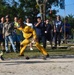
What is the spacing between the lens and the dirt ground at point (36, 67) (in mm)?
10828

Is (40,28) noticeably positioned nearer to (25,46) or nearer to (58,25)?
(58,25)

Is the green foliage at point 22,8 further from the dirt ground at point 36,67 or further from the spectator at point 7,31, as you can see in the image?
the dirt ground at point 36,67

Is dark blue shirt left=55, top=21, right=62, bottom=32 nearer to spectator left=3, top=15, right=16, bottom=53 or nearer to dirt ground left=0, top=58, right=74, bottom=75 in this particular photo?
spectator left=3, top=15, right=16, bottom=53

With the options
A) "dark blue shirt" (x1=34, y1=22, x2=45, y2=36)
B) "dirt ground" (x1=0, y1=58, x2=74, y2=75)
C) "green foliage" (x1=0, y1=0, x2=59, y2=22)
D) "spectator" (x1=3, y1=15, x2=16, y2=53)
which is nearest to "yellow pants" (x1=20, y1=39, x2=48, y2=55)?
"dirt ground" (x1=0, y1=58, x2=74, y2=75)

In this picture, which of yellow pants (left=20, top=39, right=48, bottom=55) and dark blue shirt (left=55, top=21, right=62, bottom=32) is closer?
yellow pants (left=20, top=39, right=48, bottom=55)

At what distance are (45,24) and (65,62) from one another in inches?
228

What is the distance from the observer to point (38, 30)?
18594mm

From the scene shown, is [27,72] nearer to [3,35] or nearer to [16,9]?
[3,35]

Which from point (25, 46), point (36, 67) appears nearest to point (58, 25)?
point (25, 46)

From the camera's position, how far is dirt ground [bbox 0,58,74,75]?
10828mm

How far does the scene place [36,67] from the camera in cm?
1202

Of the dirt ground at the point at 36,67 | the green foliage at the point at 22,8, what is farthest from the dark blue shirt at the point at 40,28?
the green foliage at the point at 22,8

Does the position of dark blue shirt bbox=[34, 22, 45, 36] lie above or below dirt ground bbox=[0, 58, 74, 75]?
above

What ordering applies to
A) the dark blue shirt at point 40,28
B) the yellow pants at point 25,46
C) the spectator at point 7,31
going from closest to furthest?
the yellow pants at point 25,46 → the spectator at point 7,31 → the dark blue shirt at point 40,28
